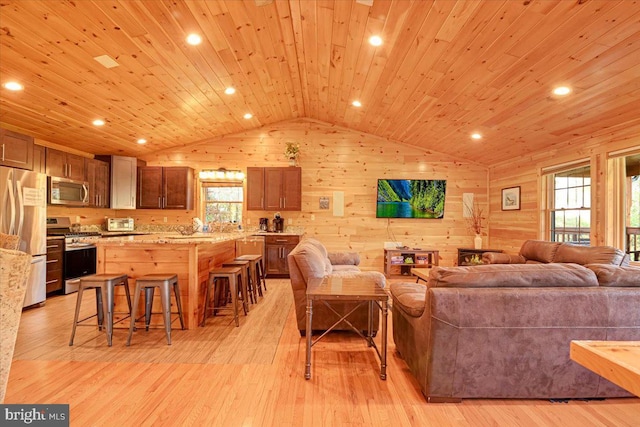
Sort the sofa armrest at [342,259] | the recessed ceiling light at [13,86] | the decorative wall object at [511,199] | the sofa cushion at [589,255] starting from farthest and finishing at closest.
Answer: the decorative wall object at [511,199], the sofa armrest at [342,259], the sofa cushion at [589,255], the recessed ceiling light at [13,86]

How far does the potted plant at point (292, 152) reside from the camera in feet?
22.3

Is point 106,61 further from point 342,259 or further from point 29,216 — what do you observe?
point 342,259

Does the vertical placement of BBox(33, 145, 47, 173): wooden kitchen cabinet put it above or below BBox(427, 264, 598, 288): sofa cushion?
above

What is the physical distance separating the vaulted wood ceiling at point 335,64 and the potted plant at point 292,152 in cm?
127

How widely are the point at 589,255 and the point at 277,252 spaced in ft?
15.6

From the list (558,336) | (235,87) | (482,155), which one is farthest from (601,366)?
(482,155)

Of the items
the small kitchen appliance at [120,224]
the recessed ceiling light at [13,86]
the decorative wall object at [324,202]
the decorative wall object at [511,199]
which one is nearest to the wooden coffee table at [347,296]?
the recessed ceiling light at [13,86]

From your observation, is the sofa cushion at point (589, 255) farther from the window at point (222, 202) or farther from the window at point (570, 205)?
the window at point (222, 202)

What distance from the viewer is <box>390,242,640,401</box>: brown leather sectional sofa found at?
6.86 ft

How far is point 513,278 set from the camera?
2.15 metres

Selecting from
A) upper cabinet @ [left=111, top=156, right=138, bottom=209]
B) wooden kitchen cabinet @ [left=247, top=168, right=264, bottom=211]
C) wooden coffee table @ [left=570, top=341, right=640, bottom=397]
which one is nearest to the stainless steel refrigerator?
upper cabinet @ [left=111, top=156, right=138, bottom=209]

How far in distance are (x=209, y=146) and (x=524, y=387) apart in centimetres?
661

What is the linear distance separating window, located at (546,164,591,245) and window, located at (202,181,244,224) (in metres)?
5.72

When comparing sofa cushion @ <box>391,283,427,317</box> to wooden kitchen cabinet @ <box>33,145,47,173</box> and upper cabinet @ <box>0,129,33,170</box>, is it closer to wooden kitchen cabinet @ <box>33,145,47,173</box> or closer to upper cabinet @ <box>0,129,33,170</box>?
upper cabinet @ <box>0,129,33,170</box>
